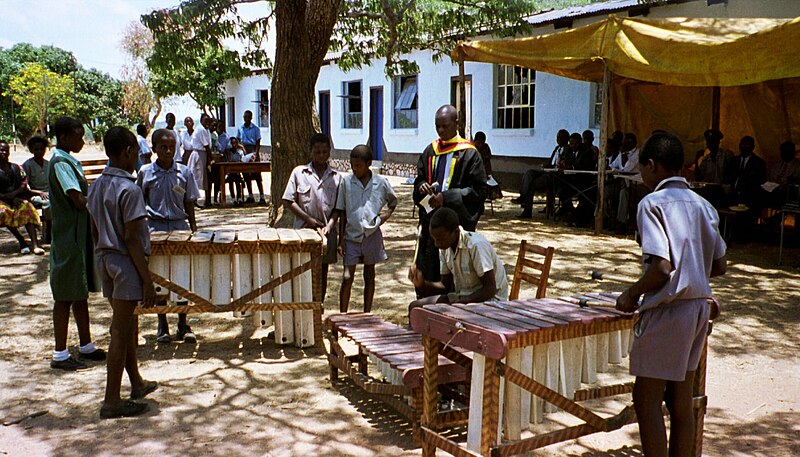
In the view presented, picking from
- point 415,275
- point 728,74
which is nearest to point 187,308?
point 415,275

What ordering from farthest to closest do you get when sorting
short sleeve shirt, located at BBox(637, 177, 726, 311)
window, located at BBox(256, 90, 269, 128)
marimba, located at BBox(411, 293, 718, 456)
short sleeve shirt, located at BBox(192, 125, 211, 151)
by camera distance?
window, located at BBox(256, 90, 269, 128) → short sleeve shirt, located at BBox(192, 125, 211, 151) → marimba, located at BBox(411, 293, 718, 456) → short sleeve shirt, located at BBox(637, 177, 726, 311)

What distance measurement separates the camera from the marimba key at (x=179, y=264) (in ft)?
17.3

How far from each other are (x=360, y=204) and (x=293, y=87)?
3.62 m

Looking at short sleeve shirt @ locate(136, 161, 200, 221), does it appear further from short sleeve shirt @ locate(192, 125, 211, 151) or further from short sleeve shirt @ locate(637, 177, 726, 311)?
short sleeve shirt @ locate(192, 125, 211, 151)

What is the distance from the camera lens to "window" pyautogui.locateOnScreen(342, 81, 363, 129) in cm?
2377

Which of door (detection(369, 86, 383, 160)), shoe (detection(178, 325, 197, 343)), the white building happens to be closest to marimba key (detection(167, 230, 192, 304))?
shoe (detection(178, 325, 197, 343))

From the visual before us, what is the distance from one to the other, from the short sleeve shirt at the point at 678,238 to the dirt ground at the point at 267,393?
4.11 ft

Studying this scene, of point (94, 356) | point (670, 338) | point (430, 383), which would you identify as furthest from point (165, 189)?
point (670, 338)

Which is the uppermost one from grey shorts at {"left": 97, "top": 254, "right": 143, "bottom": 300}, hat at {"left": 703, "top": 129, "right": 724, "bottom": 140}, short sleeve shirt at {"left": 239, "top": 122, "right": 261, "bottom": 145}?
short sleeve shirt at {"left": 239, "top": 122, "right": 261, "bottom": 145}

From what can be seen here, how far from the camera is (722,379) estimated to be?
5035 millimetres

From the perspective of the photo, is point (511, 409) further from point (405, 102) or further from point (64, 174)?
point (405, 102)

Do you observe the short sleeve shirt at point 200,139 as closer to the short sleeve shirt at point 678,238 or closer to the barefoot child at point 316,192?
the barefoot child at point 316,192

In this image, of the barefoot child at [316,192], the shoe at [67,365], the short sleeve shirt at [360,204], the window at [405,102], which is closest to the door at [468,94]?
the window at [405,102]

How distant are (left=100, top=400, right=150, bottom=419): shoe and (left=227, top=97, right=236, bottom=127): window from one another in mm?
→ 27866
